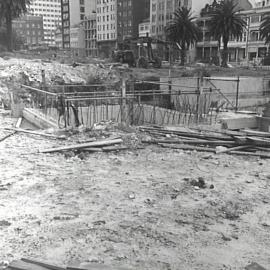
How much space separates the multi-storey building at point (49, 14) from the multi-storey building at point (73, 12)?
1972 inches

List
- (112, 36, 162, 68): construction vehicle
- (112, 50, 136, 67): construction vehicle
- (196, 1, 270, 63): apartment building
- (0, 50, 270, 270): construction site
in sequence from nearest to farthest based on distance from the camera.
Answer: (0, 50, 270, 270): construction site < (112, 36, 162, 68): construction vehicle < (112, 50, 136, 67): construction vehicle < (196, 1, 270, 63): apartment building

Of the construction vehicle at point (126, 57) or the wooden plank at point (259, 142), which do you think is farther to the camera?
the construction vehicle at point (126, 57)

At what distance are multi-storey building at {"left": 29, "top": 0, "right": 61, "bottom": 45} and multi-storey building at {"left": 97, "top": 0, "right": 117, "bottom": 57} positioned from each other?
239 ft

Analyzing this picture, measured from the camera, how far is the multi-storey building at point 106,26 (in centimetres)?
10356

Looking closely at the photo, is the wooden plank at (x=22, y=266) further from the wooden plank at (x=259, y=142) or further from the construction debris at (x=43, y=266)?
the wooden plank at (x=259, y=142)

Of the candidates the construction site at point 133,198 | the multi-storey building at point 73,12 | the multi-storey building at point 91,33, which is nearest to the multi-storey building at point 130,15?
the multi-storey building at point 91,33

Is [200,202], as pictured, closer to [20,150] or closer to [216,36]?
[20,150]

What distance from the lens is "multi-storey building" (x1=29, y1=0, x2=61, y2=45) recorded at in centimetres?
17850

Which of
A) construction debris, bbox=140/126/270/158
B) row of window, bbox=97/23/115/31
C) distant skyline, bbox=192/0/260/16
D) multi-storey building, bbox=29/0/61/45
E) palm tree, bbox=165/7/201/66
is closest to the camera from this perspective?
construction debris, bbox=140/126/270/158

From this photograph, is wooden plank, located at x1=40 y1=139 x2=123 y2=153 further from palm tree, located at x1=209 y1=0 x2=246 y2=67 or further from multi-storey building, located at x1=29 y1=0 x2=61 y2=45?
multi-storey building, located at x1=29 y1=0 x2=61 y2=45

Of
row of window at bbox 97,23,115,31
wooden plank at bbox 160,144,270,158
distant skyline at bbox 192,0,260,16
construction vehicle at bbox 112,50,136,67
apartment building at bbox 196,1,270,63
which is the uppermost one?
distant skyline at bbox 192,0,260,16

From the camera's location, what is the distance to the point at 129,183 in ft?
22.3

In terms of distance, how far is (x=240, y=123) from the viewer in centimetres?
1381

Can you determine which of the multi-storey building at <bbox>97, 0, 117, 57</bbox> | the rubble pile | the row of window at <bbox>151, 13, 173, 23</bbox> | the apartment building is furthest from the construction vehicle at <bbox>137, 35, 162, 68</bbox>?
the multi-storey building at <bbox>97, 0, 117, 57</bbox>
